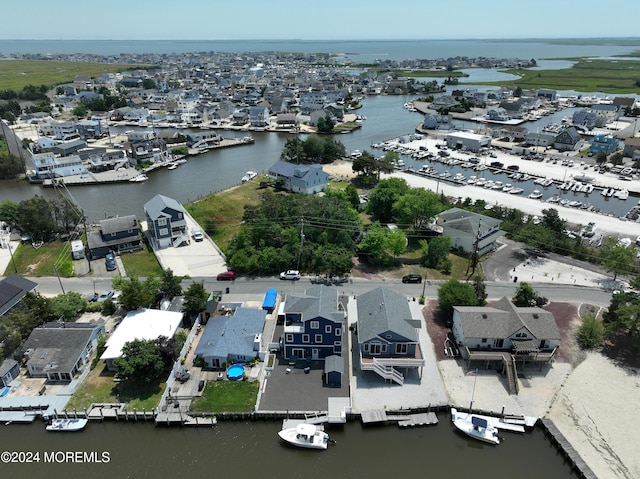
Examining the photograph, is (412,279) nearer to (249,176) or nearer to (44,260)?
(44,260)

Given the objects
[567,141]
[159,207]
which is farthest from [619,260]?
[567,141]

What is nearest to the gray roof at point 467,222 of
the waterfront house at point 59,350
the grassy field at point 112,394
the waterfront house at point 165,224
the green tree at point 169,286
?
the green tree at point 169,286

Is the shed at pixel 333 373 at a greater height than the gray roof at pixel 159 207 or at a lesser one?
lesser

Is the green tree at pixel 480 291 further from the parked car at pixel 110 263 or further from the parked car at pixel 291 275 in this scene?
the parked car at pixel 110 263

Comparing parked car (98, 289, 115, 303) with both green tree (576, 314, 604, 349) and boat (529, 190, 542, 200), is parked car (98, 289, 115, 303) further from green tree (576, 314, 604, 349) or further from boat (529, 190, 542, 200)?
boat (529, 190, 542, 200)

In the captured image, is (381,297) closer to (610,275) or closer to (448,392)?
A: (448,392)

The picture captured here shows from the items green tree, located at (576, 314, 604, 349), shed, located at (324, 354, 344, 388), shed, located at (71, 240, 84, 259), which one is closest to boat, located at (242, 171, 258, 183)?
shed, located at (71, 240, 84, 259)

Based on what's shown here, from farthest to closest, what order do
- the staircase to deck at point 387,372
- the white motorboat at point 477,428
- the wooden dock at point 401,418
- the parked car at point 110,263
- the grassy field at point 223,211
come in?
the grassy field at point 223,211
the parked car at point 110,263
the staircase to deck at point 387,372
the wooden dock at point 401,418
the white motorboat at point 477,428
